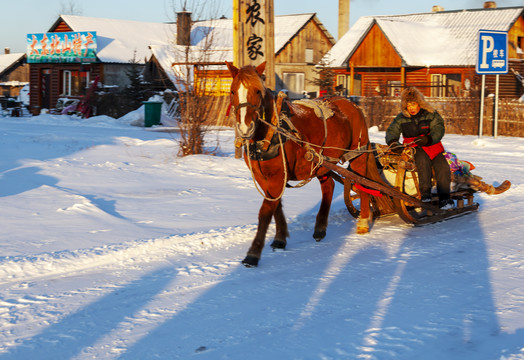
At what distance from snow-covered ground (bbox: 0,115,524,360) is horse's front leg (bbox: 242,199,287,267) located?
0.44 ft

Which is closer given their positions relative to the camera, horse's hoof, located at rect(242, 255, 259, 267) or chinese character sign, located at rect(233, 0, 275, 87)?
horse's hoof, located at rect(242, 255, 259, 267)

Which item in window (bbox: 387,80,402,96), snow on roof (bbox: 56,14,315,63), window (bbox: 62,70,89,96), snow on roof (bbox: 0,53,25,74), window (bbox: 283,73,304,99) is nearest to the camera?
window (bbox: 387,80,402,96)

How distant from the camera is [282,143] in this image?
6.75 meters

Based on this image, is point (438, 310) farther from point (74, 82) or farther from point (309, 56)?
point (309, 56)

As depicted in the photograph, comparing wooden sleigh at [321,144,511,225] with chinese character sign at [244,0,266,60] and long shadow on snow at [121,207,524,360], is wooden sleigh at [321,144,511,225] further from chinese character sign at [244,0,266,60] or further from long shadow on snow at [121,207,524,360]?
chinese character sign at [244,0,266,60]

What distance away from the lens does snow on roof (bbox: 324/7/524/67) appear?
3647cm

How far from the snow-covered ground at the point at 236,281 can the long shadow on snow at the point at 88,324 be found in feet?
0.05

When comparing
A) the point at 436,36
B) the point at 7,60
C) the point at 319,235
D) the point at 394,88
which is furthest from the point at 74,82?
the point at 7,60

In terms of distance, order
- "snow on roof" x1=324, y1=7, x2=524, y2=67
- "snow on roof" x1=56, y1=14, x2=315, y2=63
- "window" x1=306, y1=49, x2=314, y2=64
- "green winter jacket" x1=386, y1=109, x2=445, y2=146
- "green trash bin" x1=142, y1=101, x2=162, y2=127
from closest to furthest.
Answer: "green winter jacket" x1=386, y1=109, x2=445, y2=146 < "green trash bin" x1=142, y1=101, x2=162, y2=127 < "snow on roof" x1=324, y1=7, x2=524, y2=67 < "snow on roof" x1=56, y1=14, x2=315, y2=63 < "window" x1=306, y1=49, x2=314, y2=64

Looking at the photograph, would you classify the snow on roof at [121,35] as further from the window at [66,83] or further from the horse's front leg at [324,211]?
the horse's front leg at [324,211]

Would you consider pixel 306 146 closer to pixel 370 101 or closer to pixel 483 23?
pixel 370 101

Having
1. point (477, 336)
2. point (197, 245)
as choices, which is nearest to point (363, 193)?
point (197, 245)

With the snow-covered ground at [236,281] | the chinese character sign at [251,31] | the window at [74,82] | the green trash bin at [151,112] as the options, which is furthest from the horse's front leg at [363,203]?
the window at [74,82]

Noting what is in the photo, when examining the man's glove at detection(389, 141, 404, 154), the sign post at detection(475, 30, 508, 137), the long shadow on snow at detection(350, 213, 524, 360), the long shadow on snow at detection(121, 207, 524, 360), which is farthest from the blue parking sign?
the long shadow on snow at detection(121, 207, 524, 360)
